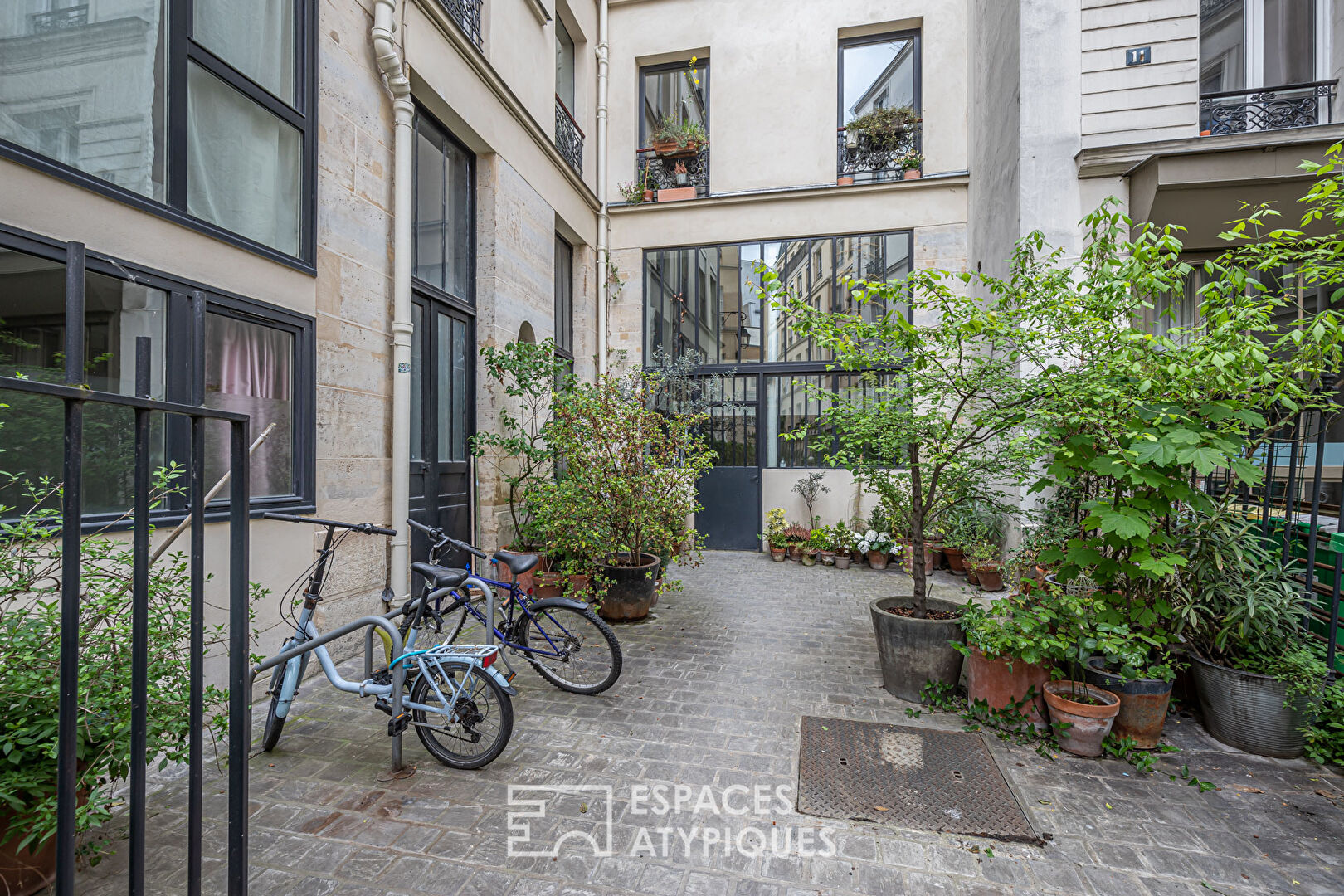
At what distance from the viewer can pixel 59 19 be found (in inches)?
122

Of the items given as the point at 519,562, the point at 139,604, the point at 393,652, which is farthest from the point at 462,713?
the point at 139,604

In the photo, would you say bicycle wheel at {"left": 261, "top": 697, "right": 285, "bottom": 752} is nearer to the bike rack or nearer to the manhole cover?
the bike rack

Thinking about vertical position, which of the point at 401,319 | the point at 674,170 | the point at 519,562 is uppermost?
the point at 674,170

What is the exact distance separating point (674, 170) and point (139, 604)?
10.5 metres

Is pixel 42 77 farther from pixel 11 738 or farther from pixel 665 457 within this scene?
pixel 665 457

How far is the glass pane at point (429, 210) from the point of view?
6020 mm

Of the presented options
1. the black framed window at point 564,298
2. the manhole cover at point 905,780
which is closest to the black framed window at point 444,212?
the black framed window at point 564,298

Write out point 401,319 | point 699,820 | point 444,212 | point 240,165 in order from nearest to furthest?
point 699,820 → point 240,165 → point 401,319 → point 444,212

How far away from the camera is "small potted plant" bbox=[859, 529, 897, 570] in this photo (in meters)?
8.52

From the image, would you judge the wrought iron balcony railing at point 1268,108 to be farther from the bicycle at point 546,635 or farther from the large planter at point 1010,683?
the bicycle at point 546,635

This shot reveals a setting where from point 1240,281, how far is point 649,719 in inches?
152

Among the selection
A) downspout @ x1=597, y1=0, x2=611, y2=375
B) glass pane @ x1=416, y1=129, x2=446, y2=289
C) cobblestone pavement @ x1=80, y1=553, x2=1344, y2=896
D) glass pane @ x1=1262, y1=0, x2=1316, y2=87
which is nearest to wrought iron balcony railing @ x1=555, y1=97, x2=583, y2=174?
downspout @ x1=597, y1=0, x2=611, y2=375

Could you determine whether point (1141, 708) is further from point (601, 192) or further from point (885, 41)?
point (885, 41)

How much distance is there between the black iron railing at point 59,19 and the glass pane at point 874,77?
9.37 meters
